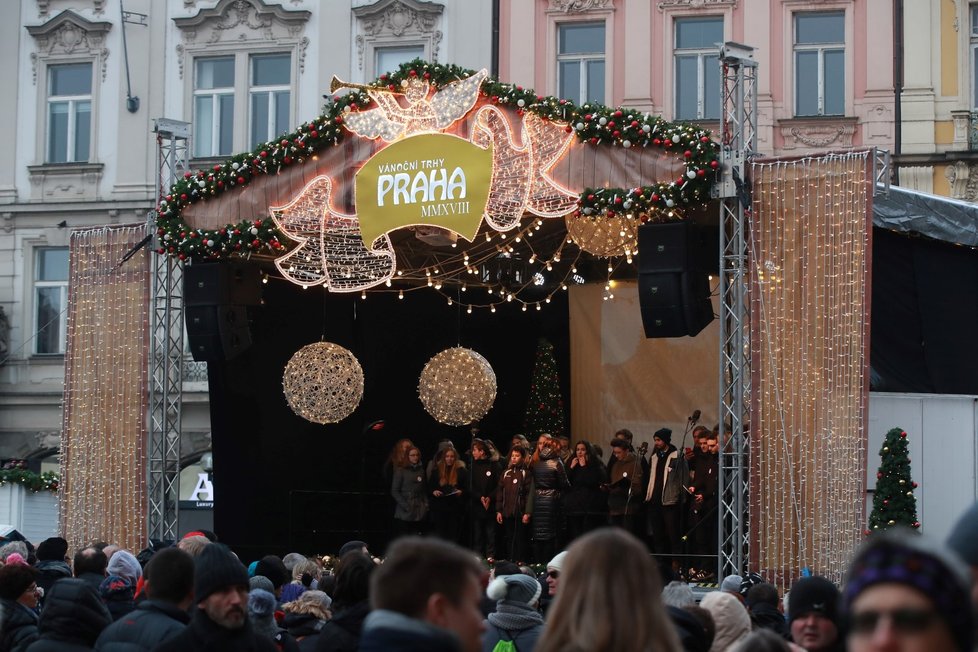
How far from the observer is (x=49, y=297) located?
25547mm

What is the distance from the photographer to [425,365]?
18.0 m

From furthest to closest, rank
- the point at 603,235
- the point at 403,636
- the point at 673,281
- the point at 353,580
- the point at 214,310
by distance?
the point at 214,310, the point at 603,235, the point at 673,281, the point at 353,580, the point at 403,636

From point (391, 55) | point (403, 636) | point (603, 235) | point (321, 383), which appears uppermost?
point (391, 55)

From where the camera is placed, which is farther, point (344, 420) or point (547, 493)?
point (344, 420)

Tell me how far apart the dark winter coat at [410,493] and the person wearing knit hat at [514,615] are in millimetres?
11073

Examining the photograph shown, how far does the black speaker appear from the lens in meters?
15.6

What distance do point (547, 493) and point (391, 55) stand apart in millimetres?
10525

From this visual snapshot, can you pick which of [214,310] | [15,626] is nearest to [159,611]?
[15,626]

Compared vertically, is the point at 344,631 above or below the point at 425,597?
below

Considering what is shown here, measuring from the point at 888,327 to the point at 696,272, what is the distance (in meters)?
2.04

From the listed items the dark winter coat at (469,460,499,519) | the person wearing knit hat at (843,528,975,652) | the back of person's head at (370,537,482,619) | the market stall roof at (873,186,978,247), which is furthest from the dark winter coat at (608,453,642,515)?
the person wearing knit hat at (843,528,975,652)

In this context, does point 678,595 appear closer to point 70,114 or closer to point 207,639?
point 207,639

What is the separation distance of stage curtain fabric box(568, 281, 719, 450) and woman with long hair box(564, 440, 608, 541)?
229cm

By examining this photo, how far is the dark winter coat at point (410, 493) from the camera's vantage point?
57.3 ft
